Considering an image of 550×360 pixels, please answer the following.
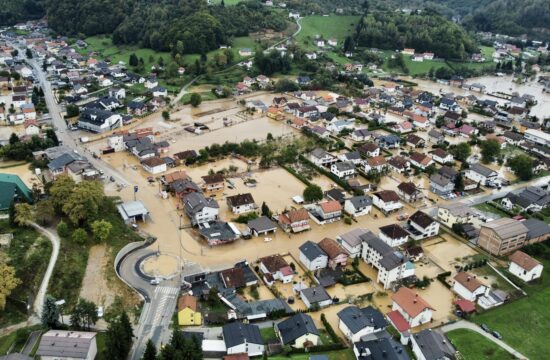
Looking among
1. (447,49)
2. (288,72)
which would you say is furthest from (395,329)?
(447,49)

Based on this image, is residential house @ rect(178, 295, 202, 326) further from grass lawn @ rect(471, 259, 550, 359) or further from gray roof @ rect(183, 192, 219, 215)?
grass lawn @ rect(471, 259, 550, 359)

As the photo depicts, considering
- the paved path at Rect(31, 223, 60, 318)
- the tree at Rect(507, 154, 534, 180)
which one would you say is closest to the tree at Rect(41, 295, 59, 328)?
the paved path at Rect(31, 223, 60, 318)

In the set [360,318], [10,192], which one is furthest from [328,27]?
[360,318]

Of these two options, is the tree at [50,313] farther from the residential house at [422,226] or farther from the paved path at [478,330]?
the residential house at [422,226]

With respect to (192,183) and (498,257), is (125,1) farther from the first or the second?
(498,257)

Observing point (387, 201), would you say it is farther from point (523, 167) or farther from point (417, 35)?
point (417, 35)

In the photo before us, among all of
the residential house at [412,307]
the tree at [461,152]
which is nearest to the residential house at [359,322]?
the residential house at [412,307]
